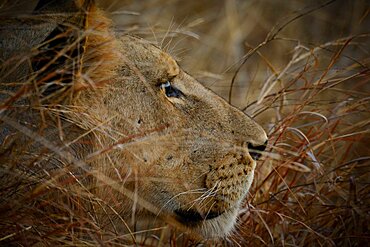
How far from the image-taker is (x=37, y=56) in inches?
102

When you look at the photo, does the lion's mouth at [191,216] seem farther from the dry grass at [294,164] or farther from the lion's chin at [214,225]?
the dry grass at [294,164]

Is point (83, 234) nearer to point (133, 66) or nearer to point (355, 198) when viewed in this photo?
point (133, 66)

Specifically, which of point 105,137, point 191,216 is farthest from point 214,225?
point 105,137

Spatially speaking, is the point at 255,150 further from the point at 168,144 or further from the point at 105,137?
the point at 105,137

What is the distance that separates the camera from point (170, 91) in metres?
3.06

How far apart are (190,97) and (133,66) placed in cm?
37

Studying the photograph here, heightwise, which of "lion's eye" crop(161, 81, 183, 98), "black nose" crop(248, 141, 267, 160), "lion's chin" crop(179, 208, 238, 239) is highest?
"lion's eye" crop(161, 81, 183, 98)

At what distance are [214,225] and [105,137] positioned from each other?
64 cm

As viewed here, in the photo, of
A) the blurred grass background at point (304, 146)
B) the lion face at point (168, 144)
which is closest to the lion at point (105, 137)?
the lion face at point (168, 144)

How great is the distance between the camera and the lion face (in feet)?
9.16

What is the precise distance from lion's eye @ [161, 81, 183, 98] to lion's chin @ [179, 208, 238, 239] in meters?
0.58

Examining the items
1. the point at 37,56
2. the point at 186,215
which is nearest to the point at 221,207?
the point at 186,215

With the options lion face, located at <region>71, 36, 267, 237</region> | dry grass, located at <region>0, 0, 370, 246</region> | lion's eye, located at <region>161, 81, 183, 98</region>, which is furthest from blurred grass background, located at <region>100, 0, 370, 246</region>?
lion's eye, located at <region>161, 81, 183, 98</region>

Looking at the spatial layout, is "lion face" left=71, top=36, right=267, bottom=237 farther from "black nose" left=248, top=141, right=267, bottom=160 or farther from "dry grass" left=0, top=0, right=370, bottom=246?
"dry grass" left=0, top=0, right=370, bottom=246
